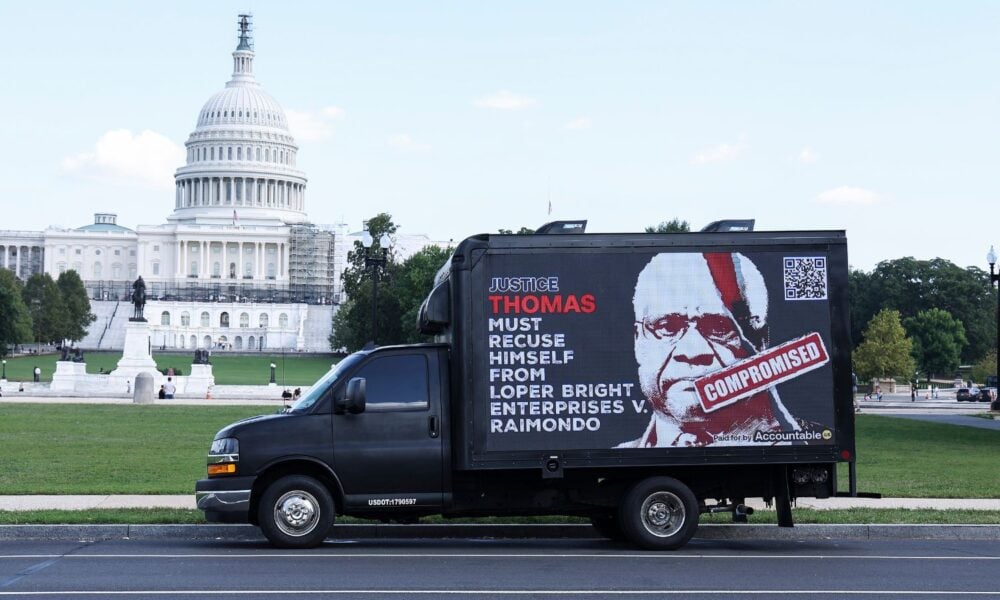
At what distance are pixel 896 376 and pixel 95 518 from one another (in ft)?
286

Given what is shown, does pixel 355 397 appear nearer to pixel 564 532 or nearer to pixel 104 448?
pixel 564 532

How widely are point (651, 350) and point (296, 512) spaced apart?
4190 mm

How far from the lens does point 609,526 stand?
1672 centimetres

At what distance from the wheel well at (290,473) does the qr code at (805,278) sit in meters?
5.37

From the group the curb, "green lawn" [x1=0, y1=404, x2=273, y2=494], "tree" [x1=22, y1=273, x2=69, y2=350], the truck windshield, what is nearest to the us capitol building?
"tree" [x1=22, y1=273, x2=69, y2=350]

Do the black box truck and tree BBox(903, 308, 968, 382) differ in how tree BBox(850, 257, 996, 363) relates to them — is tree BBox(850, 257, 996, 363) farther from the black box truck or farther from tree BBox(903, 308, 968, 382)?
the black box truck

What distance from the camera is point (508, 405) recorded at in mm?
15453

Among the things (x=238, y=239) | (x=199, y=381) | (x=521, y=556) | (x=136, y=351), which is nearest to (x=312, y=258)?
(x=238, y=239)

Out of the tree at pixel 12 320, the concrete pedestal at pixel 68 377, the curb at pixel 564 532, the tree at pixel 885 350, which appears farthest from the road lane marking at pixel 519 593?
the tree at pixel 12 320

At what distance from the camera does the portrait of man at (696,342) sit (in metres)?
15.6

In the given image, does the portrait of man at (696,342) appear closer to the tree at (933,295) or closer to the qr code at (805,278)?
the qr code at (805,278)

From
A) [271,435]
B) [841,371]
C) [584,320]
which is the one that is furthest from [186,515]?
[841,371]

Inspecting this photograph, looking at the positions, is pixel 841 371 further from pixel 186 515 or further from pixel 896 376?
pixel 896 376

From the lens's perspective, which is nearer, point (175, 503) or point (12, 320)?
point (175, 503)
